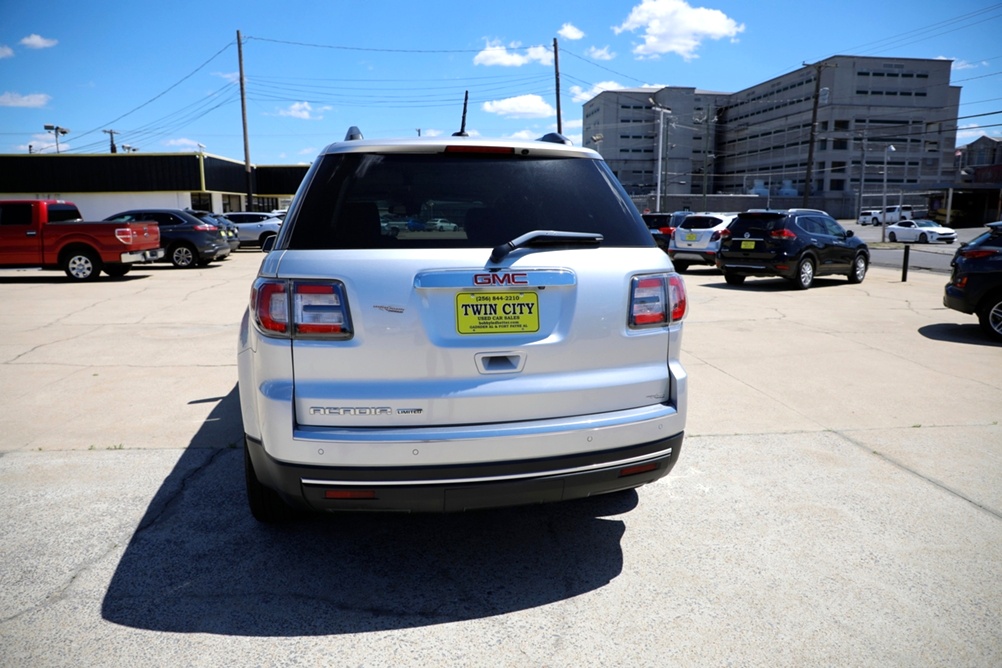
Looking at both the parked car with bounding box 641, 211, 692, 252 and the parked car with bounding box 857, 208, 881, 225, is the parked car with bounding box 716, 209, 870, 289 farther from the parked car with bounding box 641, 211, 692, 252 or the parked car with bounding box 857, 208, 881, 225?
the parked car with bounding box 857, 208, 881, 225

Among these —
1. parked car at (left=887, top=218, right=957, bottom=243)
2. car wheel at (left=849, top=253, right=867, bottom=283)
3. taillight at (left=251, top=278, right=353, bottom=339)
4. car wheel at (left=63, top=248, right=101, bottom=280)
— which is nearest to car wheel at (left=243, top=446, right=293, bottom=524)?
taillight at (left=251, top=278, right=353, bottom=339)

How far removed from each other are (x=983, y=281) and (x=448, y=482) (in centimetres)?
912

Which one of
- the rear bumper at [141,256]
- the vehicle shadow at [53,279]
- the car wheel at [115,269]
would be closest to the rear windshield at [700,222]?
the rear bumper at [141,256]

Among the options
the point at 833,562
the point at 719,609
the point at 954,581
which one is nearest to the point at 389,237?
the point at 719,609

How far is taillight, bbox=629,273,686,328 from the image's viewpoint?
116 inches

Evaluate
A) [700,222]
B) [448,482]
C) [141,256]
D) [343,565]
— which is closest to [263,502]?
[343,565]

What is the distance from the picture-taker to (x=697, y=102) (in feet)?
384

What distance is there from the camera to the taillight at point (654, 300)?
294cm

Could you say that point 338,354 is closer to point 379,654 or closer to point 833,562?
point 379,654

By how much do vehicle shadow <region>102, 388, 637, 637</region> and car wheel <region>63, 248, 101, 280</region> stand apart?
14827 millimetres

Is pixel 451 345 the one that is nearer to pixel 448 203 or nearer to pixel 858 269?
pixel 448 203

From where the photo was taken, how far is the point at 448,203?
2955mm

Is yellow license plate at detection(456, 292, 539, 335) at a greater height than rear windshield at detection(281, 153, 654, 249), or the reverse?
rear windshield at detection(281, 153, 654, 249)

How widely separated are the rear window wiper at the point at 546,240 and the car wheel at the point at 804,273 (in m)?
13.2
